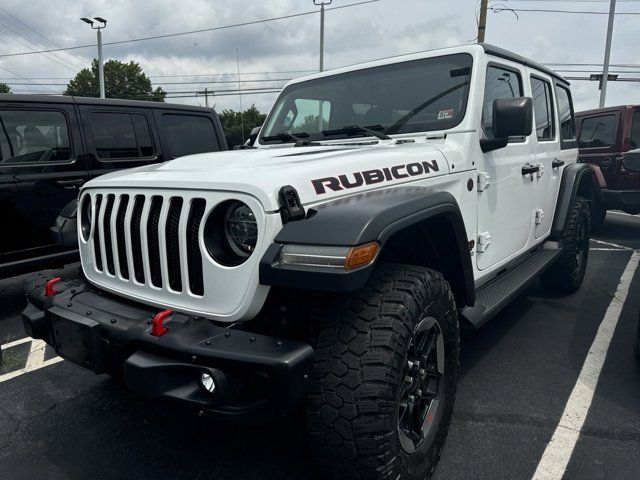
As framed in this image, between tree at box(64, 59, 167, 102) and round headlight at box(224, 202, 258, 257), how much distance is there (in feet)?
150

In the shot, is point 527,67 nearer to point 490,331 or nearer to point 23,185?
point 490,331

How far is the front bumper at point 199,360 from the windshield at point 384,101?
171cm

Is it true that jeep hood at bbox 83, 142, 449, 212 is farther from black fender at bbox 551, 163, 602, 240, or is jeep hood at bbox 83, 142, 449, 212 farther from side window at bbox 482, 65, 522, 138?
black fender at bbox 551, 163, 602, 240

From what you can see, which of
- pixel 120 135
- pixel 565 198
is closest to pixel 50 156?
pixel 120 135

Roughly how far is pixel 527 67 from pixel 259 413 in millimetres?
3376

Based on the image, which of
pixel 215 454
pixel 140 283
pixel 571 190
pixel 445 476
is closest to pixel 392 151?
pixel 140 283

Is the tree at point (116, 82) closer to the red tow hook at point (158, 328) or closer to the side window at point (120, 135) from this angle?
the side window at point (120, 135)

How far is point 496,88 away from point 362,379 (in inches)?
91.0

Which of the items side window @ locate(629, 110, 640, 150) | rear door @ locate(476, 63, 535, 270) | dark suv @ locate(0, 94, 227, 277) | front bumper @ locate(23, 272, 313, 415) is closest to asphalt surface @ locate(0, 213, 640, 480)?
front bumper @ locate(23, 272, 313, 415)

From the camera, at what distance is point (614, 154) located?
8.03 m

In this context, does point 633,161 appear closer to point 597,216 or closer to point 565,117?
point 565,117

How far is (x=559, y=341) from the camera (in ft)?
12.4

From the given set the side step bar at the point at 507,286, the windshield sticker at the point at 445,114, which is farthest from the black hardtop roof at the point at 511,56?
the side step bar at the point at 507,286

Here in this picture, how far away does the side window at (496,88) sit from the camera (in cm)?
303
